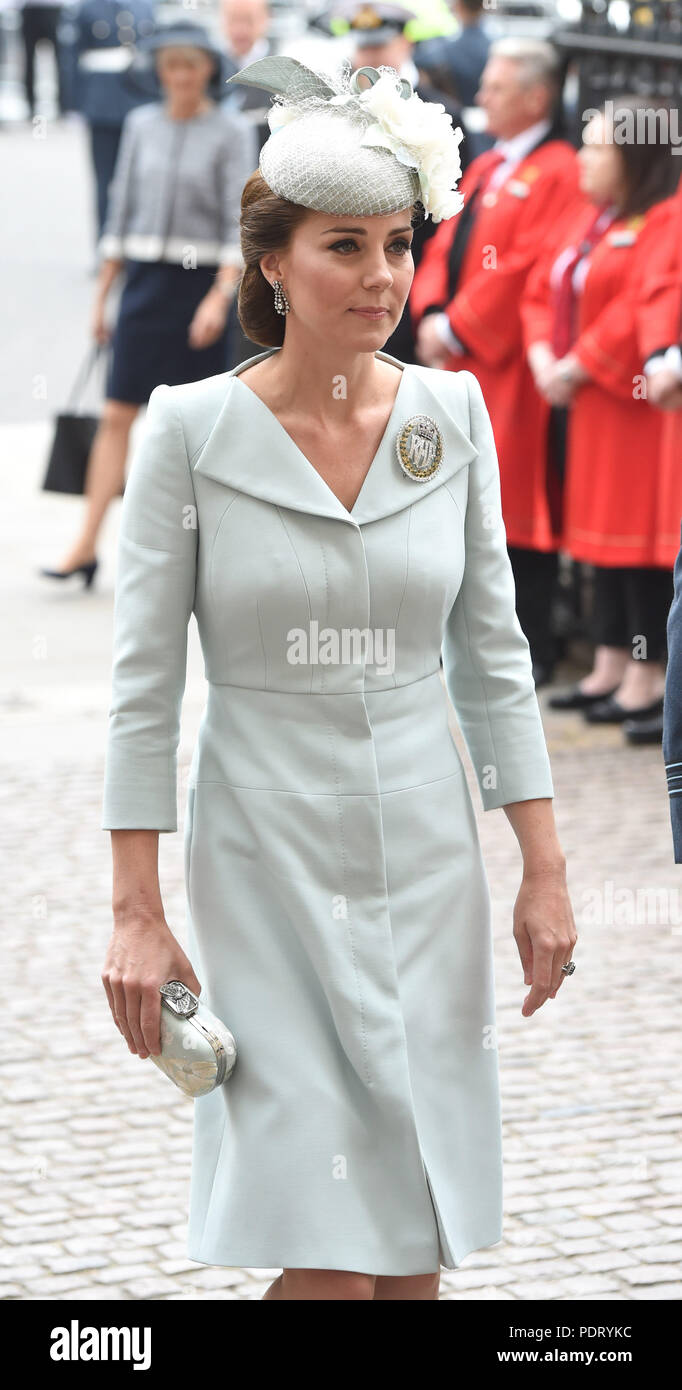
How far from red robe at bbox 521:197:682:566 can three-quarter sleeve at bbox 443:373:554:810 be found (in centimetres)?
428

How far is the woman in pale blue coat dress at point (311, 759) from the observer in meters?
2.80

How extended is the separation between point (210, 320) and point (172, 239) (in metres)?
0.39

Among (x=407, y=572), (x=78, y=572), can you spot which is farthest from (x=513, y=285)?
(x=407, y=572)

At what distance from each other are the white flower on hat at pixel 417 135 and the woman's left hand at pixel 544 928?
930 mm

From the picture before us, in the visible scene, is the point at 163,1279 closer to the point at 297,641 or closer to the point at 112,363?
the point at 297,641

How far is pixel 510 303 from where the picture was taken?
7.76m

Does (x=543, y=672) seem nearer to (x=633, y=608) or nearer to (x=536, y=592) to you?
(x=536, y=592)

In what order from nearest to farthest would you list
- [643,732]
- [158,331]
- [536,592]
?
[643,732], [536,592], [158,331]

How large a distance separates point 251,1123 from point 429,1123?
0.25 meters

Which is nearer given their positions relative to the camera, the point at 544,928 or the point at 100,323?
the point at 544,928

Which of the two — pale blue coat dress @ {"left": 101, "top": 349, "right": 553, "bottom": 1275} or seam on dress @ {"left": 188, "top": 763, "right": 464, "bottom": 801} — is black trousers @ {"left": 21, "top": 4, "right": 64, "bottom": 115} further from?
seam on dress @ {"left": 188, "top": 763, "right": 464, "bottom": 801}

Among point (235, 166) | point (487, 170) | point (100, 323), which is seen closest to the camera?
point (487, 170)

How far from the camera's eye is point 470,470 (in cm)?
298

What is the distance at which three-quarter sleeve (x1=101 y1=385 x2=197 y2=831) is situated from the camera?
111 inches
